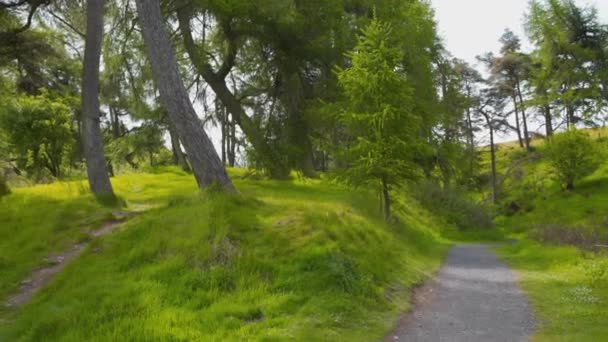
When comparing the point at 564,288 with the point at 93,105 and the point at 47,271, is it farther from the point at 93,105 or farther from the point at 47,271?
the point at 93,105

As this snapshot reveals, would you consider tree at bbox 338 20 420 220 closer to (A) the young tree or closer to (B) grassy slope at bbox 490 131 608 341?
(B) grassy slope at bbox 490 131 608 341

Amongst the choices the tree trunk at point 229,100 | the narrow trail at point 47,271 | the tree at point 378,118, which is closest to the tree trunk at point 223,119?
the tree trunk at point 229,100

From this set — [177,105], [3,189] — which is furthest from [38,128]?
[177,105]

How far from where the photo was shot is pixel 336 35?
19703mm

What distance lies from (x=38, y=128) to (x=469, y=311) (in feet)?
79.9

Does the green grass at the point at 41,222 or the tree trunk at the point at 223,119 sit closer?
the green grass at the point at 41,222

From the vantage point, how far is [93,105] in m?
13.8

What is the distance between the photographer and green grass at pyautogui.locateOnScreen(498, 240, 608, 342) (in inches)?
238

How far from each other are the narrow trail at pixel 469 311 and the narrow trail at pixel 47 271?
19.5 ft

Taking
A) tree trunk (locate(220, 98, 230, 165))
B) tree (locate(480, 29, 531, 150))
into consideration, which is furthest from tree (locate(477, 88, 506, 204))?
tree trunk (locate(220, 98, 230, 165))

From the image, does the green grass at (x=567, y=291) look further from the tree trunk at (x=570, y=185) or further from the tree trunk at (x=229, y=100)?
the tree trunk at (x=570, y=185)

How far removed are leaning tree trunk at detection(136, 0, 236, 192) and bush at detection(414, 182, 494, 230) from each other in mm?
19758

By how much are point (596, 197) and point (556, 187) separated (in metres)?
4.58

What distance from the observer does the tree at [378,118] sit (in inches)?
544
